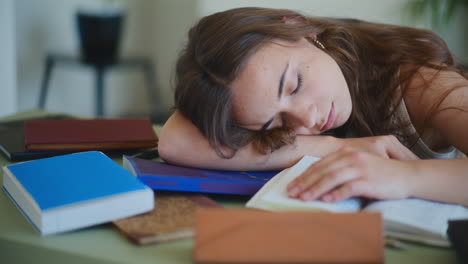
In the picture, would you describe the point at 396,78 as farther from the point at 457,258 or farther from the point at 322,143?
the point at 457,258

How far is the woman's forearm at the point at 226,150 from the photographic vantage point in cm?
87

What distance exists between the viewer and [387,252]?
1.98 ft

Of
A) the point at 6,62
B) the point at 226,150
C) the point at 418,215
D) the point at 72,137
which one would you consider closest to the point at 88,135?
the point at 72,137

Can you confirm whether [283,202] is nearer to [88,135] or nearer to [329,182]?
[329,182]

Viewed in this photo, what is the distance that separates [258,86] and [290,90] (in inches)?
2.4

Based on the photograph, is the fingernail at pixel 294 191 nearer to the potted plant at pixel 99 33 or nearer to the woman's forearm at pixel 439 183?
the woman's forearm at pixel 439 183

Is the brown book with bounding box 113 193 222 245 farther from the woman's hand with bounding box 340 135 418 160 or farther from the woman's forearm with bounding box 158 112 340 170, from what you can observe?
the woman's hand with bounding box 340 135 418 160

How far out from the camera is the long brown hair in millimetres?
899

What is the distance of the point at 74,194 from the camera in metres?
0.66

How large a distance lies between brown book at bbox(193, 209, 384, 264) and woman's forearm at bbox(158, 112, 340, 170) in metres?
0.32

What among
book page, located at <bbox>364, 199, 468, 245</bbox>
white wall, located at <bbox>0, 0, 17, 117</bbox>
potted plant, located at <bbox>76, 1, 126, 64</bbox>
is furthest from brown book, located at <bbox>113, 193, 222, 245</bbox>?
potted plant, located at <bbox>76, 1, 126, 64</bbox>

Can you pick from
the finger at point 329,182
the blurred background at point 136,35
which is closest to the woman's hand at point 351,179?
the finger at point 329,182

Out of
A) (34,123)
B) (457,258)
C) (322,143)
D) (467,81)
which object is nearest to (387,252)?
(457,258)

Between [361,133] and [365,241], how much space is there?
0.55 metres
